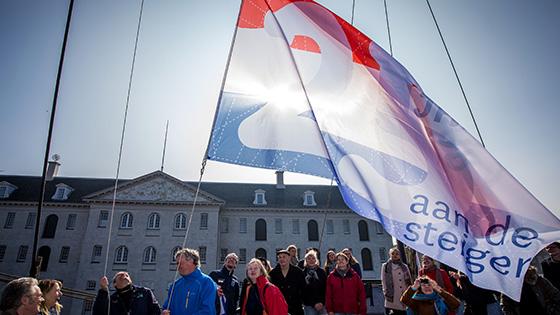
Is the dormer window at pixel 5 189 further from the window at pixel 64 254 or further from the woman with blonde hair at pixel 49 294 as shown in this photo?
the woman with blonde hair at pixel 49 294

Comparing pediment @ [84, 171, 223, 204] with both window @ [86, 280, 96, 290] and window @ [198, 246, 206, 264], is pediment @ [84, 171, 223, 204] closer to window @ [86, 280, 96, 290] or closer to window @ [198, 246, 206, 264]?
window @ [198, 246, 206, 264]

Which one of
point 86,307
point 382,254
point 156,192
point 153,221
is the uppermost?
point 156,192

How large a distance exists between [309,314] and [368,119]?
4.34 metres

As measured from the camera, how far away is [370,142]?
12.4 feet

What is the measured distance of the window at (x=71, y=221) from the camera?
35.1m

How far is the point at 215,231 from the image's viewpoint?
116 feet

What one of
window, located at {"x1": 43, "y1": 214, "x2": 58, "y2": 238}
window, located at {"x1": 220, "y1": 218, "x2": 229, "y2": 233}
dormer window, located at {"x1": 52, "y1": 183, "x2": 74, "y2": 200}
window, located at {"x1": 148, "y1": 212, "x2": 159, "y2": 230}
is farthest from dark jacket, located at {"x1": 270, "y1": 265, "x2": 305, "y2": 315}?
dormer window, located at {"x1": 52, "y1": 183, "x2": 74, "y2": 200}

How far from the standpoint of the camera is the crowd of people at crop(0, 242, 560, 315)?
3.89 m

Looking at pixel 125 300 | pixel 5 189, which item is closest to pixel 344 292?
pixel 125 300

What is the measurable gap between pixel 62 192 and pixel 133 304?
38497mm

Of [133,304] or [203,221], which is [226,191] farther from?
[133,304]

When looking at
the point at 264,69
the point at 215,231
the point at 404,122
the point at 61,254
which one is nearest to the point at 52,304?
the point at 264,69

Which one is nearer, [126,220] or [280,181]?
[126,220]

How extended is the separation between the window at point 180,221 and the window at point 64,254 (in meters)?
10.5
